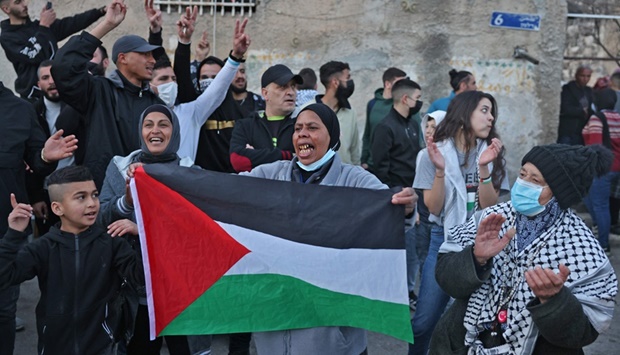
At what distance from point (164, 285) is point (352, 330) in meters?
1.01

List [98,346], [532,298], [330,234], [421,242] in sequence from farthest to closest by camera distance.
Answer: [421,242]
[98,346]
[330,234]
[532,298]

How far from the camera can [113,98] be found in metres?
6.00

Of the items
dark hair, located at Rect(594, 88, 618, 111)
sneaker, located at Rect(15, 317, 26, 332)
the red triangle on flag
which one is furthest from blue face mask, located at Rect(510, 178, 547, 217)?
dark hair, located at Rect(594, 88, 618, 111)

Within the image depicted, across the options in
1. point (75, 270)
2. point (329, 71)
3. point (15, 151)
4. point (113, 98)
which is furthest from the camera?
point (329, 71)

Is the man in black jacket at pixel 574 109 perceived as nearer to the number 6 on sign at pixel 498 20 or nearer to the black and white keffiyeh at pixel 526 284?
the number 6 on sign at pixel 498 20

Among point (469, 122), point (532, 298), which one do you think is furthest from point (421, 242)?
point (532, 298)

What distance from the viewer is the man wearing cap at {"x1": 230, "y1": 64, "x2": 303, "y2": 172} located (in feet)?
21.3

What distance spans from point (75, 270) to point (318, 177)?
1.41 m

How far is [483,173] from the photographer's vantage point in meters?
5.86

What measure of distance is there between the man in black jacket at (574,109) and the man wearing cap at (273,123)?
7202 mm

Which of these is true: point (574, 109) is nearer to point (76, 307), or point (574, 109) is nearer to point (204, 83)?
point (204, 83)

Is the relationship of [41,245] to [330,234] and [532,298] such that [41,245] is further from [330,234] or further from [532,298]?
[532,298]

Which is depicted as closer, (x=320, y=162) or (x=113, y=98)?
(x=320, y=162)

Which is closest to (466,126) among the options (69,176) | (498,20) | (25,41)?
(69,176)
